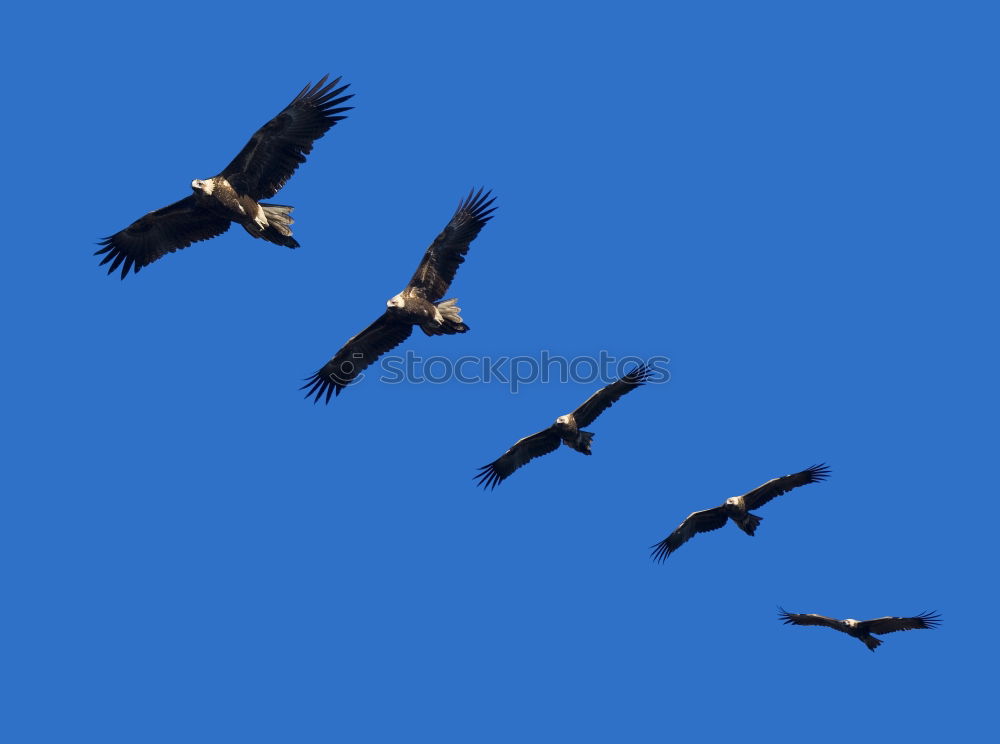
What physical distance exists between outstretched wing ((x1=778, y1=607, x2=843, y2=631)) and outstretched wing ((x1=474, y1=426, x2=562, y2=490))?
5300 mm

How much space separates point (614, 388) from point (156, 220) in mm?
8701

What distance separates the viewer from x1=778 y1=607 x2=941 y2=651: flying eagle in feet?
71.5

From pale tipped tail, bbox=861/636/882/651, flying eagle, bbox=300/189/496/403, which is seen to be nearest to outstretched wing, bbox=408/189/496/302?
flying eagle, bbox=300/189/496/403

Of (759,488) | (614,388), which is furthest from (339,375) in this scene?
(759,488)

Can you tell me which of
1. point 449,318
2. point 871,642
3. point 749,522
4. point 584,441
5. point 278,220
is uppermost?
point 278,220

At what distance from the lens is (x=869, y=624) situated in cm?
2202

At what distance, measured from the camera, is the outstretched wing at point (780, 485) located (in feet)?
74.2

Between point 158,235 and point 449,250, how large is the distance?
5.31 meters

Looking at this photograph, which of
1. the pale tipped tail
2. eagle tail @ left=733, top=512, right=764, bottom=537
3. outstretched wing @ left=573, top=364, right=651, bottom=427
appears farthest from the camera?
eagle tail @ left=733, top=512, right=764, bottom=537

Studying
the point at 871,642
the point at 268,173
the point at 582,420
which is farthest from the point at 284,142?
the point at 871,642

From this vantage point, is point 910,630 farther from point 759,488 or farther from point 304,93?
point 304,93

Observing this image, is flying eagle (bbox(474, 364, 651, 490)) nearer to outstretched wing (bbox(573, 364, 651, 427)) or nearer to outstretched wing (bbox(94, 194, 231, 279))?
outstretched wing (bbox(573, 364, 651, 427))

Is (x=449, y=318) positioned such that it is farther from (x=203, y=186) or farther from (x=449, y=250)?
(x=203, y=186)

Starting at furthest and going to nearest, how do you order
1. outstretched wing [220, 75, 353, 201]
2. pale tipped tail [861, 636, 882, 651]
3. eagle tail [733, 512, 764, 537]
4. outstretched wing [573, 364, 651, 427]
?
eagle tail [733, 512, 764, 537]
pale tipped tail [861, 636, 882, 651]
outstretched wing [573, 364, 651, 427]
outstretched wing [220, 75, 353, 201]
